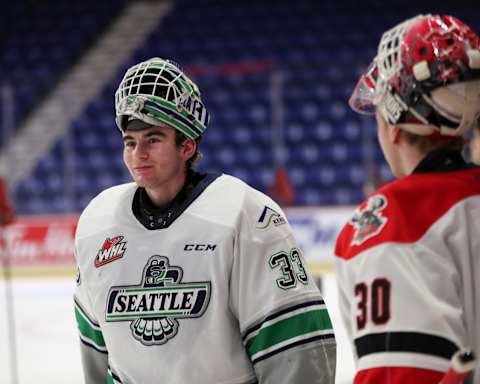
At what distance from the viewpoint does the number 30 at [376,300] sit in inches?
43.0

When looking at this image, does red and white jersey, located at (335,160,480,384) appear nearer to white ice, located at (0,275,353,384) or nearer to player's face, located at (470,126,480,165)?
player's face, located at (470,126,480,165)

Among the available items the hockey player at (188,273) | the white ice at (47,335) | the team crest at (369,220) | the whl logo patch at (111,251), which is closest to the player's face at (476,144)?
the hockey player at (188,273)

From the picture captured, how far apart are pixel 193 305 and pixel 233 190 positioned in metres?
0.25

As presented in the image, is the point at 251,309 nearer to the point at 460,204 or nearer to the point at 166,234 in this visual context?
the point at 166,234

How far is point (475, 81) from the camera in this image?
118 centimetres

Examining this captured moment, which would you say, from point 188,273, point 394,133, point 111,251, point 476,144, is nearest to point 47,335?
point 111,251

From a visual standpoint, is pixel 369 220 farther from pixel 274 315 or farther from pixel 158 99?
pixel 158 99

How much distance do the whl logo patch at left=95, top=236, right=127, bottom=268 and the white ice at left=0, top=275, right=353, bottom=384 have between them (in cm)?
206

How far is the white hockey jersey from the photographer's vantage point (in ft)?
5.28

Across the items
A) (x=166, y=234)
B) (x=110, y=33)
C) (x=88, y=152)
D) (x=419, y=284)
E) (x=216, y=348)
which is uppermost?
(x=419, y=284)

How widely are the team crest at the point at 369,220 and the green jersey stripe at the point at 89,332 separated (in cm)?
83

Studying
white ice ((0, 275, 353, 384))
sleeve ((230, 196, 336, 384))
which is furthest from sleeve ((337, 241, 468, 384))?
white ice ((0, 275, 353, 384))

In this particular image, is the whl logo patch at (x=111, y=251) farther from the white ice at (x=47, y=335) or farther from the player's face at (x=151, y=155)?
the white ice at (x=47, y=335)

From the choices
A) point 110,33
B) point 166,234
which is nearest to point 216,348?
point 166,234
